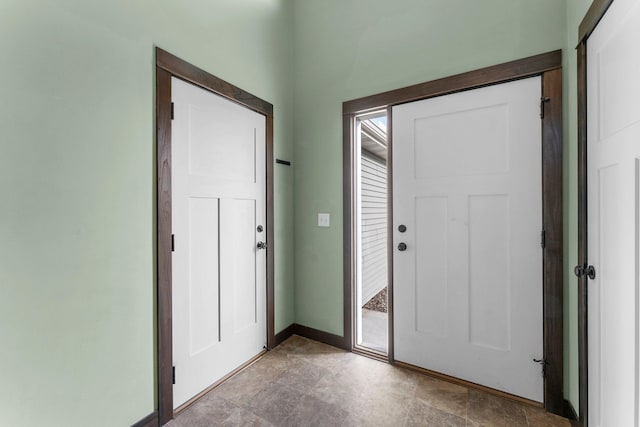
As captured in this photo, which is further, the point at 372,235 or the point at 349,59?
the point at 372,235

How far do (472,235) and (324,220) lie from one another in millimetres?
1133

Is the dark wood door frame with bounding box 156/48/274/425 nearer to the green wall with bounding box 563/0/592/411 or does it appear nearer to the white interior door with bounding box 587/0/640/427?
the white interior door with bounding box 587/0/640/427

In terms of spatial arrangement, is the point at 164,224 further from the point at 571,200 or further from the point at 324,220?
the point at 571,200

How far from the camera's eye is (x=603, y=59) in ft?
3.95

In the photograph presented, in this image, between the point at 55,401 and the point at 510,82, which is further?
the point at 510,82

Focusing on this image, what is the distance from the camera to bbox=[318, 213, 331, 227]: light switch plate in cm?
241

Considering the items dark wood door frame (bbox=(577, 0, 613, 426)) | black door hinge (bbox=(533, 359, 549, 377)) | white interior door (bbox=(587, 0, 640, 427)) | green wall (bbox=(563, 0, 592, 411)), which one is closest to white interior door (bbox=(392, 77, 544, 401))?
black door hinge (bbox=(533, 359, 549, 377))

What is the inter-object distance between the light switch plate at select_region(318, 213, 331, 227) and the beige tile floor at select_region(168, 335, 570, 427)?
3.55ft

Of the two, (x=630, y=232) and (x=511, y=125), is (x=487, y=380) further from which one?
(x=511, y=125)

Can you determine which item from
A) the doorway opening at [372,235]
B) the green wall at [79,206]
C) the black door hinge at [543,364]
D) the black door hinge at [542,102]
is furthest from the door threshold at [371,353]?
the black door hinge at [542,102]

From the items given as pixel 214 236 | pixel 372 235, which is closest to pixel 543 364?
pixel 214 236

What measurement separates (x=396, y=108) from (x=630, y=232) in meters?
1.48

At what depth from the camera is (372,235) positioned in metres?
4.14

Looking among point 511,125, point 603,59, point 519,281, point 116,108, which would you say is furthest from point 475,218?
point 116,108
